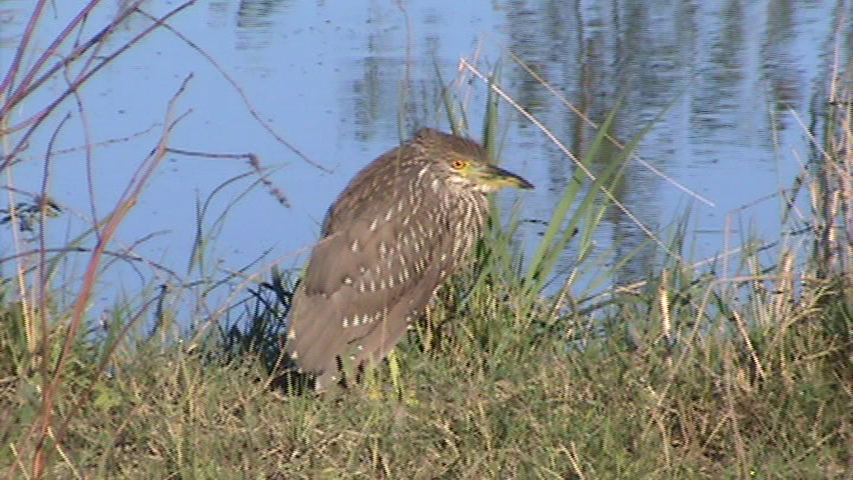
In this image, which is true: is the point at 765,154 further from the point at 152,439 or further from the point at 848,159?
the point at 152,439

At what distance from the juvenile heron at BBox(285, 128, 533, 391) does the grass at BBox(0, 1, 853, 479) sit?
0.35 ft

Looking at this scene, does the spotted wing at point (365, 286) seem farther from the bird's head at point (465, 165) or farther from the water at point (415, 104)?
the water at point (415, 104)

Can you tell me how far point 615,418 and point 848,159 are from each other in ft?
3.88

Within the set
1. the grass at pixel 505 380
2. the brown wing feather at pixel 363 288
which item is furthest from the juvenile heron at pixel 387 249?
the grass at pixel 505 380

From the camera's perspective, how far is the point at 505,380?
504 cm

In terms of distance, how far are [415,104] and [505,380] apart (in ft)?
11.7

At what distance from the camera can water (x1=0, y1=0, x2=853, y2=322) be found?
740 centimetres

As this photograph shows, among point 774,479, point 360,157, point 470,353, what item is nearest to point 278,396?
point 470,353

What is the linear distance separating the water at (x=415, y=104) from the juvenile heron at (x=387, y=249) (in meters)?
0.37

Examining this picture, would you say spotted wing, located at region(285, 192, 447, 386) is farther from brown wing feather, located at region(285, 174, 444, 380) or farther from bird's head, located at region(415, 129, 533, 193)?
bird's head, located at region(415, 129, 533, 193)

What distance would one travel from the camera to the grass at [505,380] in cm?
434

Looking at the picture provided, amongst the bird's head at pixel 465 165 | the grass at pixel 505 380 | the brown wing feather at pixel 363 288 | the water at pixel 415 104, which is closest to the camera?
the grass at pixel 505 380

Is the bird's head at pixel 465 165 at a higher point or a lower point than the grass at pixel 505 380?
higher

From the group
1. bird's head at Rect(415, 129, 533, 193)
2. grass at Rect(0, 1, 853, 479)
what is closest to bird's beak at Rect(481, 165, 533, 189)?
bird's head at Rect(415, 129, 533, 193)
